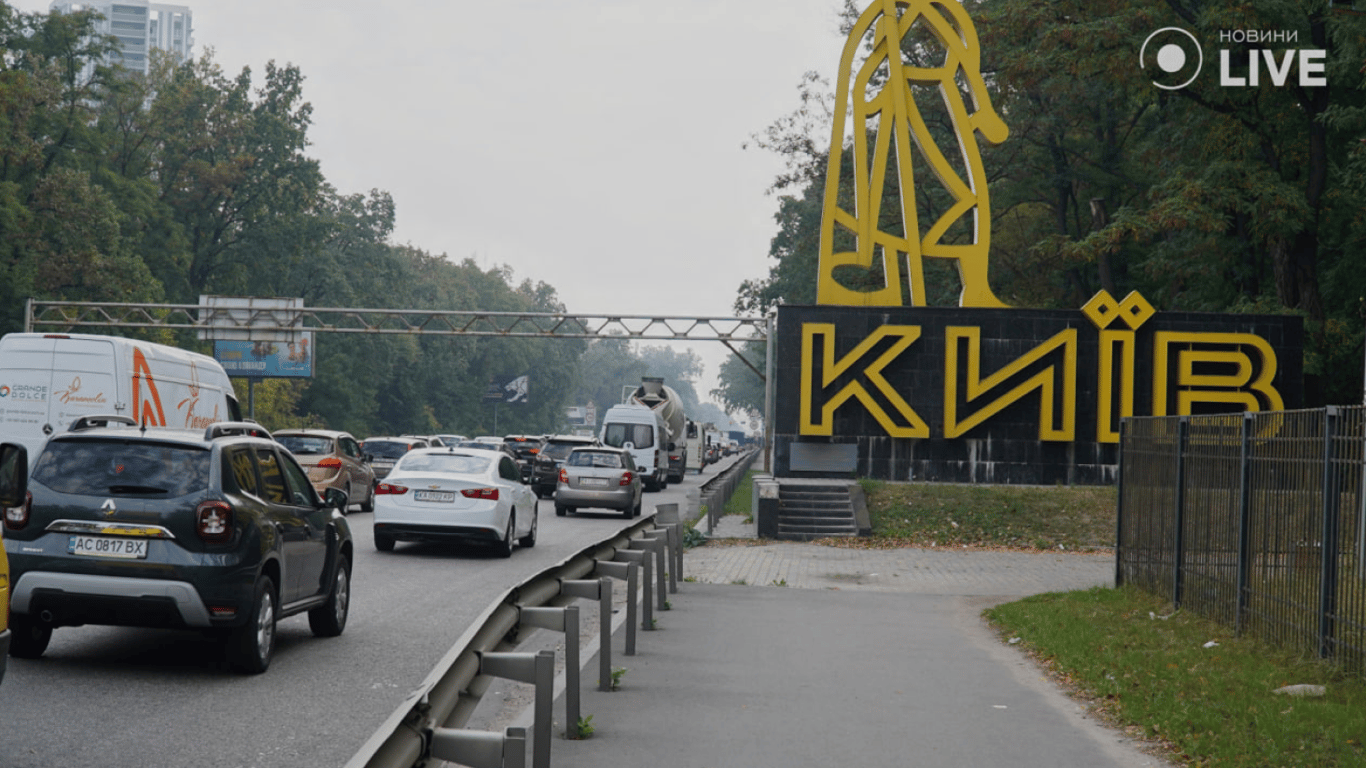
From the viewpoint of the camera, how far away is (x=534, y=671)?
243 inches

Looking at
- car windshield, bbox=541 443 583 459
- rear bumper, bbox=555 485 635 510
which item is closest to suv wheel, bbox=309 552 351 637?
rear bumper, bbox=555 485 635 510

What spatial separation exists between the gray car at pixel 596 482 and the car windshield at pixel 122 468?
21082mm

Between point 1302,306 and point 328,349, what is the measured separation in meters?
56.1

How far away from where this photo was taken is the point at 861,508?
27.8 metres

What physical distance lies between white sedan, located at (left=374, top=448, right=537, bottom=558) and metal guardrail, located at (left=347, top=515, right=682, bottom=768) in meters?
8.08

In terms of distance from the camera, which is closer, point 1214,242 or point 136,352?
point 136,352

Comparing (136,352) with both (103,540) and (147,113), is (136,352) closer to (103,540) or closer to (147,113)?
(103,540)

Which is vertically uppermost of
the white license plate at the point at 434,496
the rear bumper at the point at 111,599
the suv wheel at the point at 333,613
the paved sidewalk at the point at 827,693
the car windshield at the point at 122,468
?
the car windshield at the point at 122,468

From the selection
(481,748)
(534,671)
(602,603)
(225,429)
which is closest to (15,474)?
(225,429)

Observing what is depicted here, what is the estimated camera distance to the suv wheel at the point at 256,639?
917 cm

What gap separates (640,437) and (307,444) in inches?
886

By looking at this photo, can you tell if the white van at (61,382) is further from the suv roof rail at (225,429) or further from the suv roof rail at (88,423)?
the suv roof rail at (225,429)

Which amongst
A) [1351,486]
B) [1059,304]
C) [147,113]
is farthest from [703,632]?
[147,113]

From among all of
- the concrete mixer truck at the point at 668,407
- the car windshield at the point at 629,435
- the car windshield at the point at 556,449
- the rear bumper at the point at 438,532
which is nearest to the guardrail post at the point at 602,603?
the rear bumper at the point at 438,532
